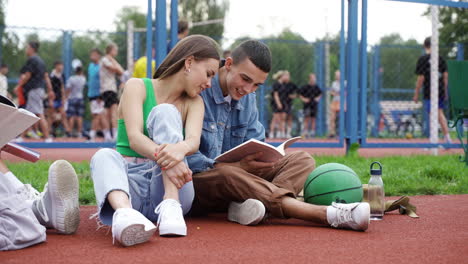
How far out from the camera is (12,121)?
7.49ft

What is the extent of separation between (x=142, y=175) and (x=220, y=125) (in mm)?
623

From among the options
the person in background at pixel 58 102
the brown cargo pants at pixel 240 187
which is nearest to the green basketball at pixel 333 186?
the brown cargo pants at pixel 240 187

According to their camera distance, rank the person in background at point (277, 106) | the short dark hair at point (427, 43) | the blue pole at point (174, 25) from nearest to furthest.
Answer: the blue pole at point (174, 25) → the short dark hair at point (427, 43) → the person in background at point (277, 106)

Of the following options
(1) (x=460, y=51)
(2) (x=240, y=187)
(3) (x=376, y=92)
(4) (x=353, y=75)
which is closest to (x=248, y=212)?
(2) (x=240, y=187)

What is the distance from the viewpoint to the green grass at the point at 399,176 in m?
4.54

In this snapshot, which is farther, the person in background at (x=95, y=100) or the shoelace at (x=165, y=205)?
the person in background at (x=95, y=100)

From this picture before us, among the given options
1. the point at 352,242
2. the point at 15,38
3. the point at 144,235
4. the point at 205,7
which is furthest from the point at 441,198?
the point at 205,7

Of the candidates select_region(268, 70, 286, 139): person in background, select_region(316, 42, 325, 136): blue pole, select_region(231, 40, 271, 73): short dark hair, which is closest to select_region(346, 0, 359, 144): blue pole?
select_region(231, 40, 271, 73): short dark hair

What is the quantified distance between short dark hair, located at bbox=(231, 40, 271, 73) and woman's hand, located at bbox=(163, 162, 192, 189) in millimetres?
778

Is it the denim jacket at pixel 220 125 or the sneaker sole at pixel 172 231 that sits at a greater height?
the denim jacket at pixel 220 125

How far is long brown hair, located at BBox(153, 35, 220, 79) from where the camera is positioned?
289 centimetres

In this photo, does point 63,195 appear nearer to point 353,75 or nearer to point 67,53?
point 353,75

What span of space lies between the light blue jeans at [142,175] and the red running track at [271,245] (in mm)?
192

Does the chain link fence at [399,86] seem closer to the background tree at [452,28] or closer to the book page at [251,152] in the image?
the background tree at [452,28]
